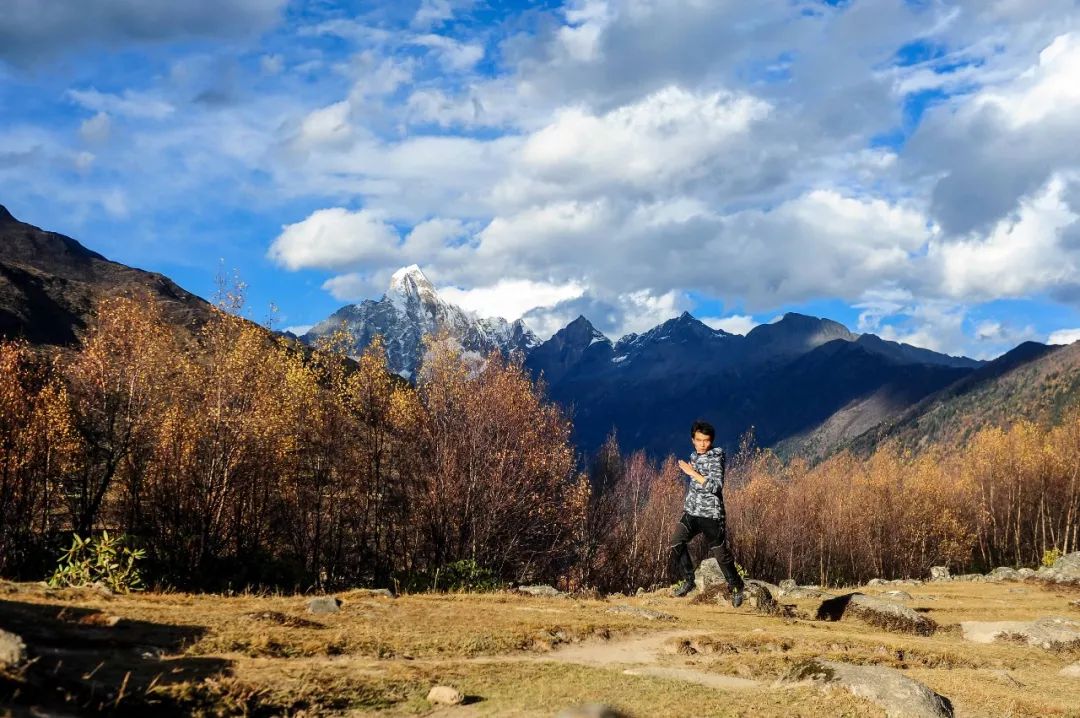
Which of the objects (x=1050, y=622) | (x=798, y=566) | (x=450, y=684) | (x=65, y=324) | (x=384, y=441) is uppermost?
(x=65, y=324)

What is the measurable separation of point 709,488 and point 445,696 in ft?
30.9

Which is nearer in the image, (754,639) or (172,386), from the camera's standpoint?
(754,639)

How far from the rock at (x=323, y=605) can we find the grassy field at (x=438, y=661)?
0.96ft

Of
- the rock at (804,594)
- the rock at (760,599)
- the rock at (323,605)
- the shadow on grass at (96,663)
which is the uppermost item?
the shadow on grass at (96,663)

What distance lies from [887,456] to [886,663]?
347ft

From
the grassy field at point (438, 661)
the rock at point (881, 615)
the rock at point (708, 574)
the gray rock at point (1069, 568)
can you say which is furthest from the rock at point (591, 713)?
the gray rock at point (1069, 568)

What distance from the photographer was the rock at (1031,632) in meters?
21.7

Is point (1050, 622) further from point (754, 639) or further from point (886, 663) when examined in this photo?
point (754, 639)

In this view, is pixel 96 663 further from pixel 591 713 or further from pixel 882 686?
pixel 882 686

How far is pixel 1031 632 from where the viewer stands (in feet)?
72.5

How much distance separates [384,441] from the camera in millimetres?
47031

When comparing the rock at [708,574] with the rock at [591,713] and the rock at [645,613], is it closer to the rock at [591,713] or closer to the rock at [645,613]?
the rock at [645,613]

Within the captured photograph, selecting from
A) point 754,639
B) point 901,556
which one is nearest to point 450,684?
point 754,639

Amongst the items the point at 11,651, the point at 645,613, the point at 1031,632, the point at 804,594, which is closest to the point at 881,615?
the point at 1031,632
